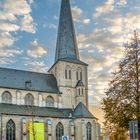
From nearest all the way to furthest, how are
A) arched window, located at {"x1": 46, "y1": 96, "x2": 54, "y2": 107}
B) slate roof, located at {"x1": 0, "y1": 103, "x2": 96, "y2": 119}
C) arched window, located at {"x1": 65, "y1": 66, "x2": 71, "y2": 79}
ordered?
slate roof, located at {"x1": 0, "y1": 103, "x2": 96, "y2": 119}, arched window, located at {"x1": 46, "y1": 96, "x2": 54, "y2": 107}, arched window, located at {"x1": 65, "y1": 66, "x2": 71, "y2": 79}

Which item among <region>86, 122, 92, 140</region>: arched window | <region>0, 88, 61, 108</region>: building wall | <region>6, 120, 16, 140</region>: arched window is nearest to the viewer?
<region>6, 120, 16, 140</region>: arched window

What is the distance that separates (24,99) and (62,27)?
2023 cm

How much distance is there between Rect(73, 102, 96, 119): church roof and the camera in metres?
71.6

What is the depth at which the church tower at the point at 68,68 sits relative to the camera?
77.2 m

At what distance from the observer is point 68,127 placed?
7081 centimetres

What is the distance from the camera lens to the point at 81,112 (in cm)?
7212

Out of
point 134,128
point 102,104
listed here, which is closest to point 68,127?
point 102,104

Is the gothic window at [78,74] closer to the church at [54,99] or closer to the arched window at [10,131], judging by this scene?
the church at [54,99]

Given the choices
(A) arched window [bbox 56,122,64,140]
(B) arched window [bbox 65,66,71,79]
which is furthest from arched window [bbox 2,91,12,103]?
(B) arched window [bbox 65,66,71,79]

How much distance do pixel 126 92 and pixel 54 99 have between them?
147 feet

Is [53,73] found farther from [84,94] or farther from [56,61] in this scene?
[84,94]

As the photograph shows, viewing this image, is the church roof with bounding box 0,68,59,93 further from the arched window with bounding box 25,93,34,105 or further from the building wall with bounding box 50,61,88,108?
the building wall with bounding box 50,61,88,108

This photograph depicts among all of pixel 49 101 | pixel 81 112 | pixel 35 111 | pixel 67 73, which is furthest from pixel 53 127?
pixel 67 73

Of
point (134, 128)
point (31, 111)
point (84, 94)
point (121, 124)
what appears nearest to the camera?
point (134, 128)
